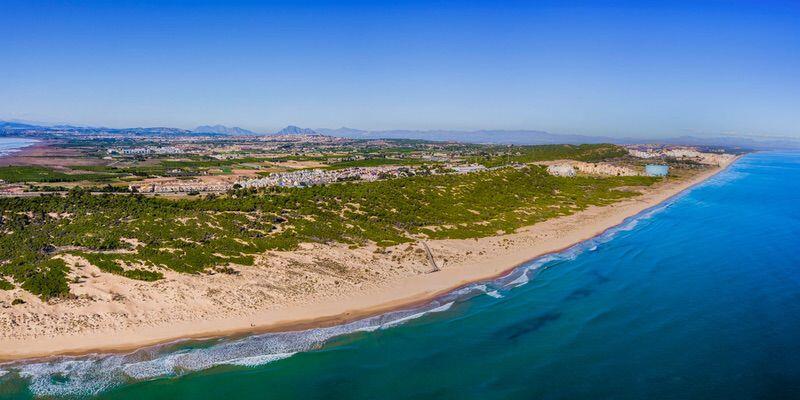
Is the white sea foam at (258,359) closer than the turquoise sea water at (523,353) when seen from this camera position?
No

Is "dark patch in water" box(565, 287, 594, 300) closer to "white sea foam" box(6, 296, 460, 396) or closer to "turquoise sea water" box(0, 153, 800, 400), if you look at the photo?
"turquoise sea water" box(0, 153, 800, 400)

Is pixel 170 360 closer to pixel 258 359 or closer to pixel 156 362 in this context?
pixel 156 362

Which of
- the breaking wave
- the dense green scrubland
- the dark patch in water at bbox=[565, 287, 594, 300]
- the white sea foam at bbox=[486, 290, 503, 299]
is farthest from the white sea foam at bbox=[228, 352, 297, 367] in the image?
the dark patch in water at bbox=[565, 287, 594, 300]

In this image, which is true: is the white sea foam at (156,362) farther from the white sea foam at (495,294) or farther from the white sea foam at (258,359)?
the white sea foam at (495,294)

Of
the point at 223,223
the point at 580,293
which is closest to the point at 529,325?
the point at 580,293

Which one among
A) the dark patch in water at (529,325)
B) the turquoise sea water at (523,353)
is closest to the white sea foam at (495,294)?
the turquoise sea water at (523,353)
